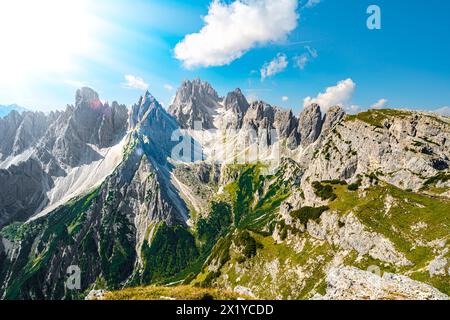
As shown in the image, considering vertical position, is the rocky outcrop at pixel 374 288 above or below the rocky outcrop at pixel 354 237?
above

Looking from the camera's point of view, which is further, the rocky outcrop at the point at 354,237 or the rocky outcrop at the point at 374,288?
the rocky outcrop at the point at 354,237

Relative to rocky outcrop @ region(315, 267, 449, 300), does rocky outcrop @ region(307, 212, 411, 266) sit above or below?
below

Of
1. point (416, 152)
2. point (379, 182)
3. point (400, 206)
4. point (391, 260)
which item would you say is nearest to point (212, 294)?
point (391, 260)

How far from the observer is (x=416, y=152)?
185 meters

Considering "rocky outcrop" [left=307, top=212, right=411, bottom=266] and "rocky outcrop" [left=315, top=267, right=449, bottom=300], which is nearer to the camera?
"rocky outcrop" [left=315, top=267, right=449, bottom=300]

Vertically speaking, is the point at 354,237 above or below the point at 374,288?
below

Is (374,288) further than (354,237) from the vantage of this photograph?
No

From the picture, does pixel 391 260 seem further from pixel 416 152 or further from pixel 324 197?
pixel 416 152

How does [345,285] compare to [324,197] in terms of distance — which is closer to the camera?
[345,285]

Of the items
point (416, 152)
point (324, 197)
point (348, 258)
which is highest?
point (416, 152)

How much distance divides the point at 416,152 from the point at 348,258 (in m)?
96.6
